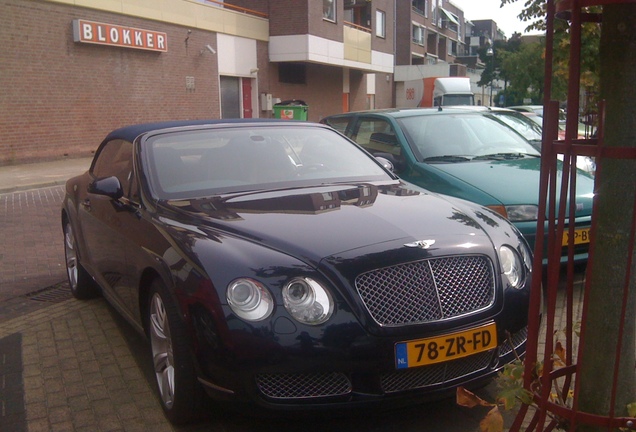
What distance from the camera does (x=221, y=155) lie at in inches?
173

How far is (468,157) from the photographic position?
6.54m

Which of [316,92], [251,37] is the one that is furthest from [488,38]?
[251,37]

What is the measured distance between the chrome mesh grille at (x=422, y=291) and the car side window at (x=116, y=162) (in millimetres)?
2019

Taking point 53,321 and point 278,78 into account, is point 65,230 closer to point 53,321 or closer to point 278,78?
point 53,321

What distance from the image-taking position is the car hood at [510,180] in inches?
213

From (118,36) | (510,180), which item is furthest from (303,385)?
(118,36)

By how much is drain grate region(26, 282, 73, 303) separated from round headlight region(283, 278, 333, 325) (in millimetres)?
3387

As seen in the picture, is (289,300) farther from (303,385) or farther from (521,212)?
(521,212)

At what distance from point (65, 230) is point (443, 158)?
11.7 feet

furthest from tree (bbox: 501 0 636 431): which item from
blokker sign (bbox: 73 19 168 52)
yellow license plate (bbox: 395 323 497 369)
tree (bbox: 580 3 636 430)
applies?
blokker sign (bbox: 73 19 168 52)

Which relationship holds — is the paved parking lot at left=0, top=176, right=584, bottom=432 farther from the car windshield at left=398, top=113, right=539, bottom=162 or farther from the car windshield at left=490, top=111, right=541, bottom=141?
the car windshield at left=490, top=111, right=541, bottom=141

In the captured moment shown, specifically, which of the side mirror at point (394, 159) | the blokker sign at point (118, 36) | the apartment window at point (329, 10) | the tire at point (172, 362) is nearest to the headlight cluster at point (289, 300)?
the tire at point (172, 362)

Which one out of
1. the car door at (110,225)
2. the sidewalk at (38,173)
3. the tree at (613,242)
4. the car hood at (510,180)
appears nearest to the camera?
the tree at (613,242)

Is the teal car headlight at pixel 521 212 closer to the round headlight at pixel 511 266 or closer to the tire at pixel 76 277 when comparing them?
the round headlight at pixel 511 266
